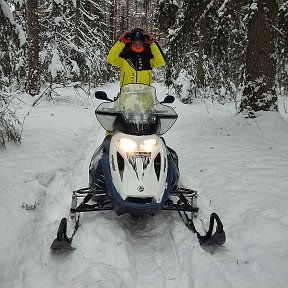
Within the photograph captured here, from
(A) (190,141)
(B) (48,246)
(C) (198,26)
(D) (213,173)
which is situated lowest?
(A) (190,141)

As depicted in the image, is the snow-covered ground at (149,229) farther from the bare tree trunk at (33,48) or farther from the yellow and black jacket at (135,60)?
the bare tree trunk at (33,48)

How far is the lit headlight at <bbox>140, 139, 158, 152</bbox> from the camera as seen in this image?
412 centimetres

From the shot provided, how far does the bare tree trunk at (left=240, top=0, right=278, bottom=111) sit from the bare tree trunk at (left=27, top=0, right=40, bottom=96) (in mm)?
9009

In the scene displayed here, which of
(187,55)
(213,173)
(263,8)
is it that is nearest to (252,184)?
(213,173)

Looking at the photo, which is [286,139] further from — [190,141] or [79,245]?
[79,245]

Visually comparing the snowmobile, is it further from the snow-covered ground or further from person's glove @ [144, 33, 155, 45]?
person's glove @ [144, 33, 155, 45]

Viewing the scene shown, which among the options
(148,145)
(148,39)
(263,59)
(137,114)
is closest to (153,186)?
(148,145)

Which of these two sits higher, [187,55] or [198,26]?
[198,26]

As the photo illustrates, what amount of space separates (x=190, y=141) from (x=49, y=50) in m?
10.1

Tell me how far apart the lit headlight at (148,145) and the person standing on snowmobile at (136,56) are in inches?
96.8

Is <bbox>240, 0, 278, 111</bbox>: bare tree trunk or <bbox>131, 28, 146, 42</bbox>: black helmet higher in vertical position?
<bbox>131, 28, 146, 42</bbox>: black helmet

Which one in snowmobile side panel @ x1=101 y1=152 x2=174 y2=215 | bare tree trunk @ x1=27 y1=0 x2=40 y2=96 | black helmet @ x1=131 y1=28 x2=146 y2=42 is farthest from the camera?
bare tree trunk @ x1=27 y1=0 x2=40 y2=96

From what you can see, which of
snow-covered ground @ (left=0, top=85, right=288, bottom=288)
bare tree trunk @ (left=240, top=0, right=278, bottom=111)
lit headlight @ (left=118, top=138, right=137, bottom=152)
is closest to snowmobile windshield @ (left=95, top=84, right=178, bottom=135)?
lit headlight @ (left=118, top=138, right=137, bottom=152)

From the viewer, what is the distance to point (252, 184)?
18.0 feet
